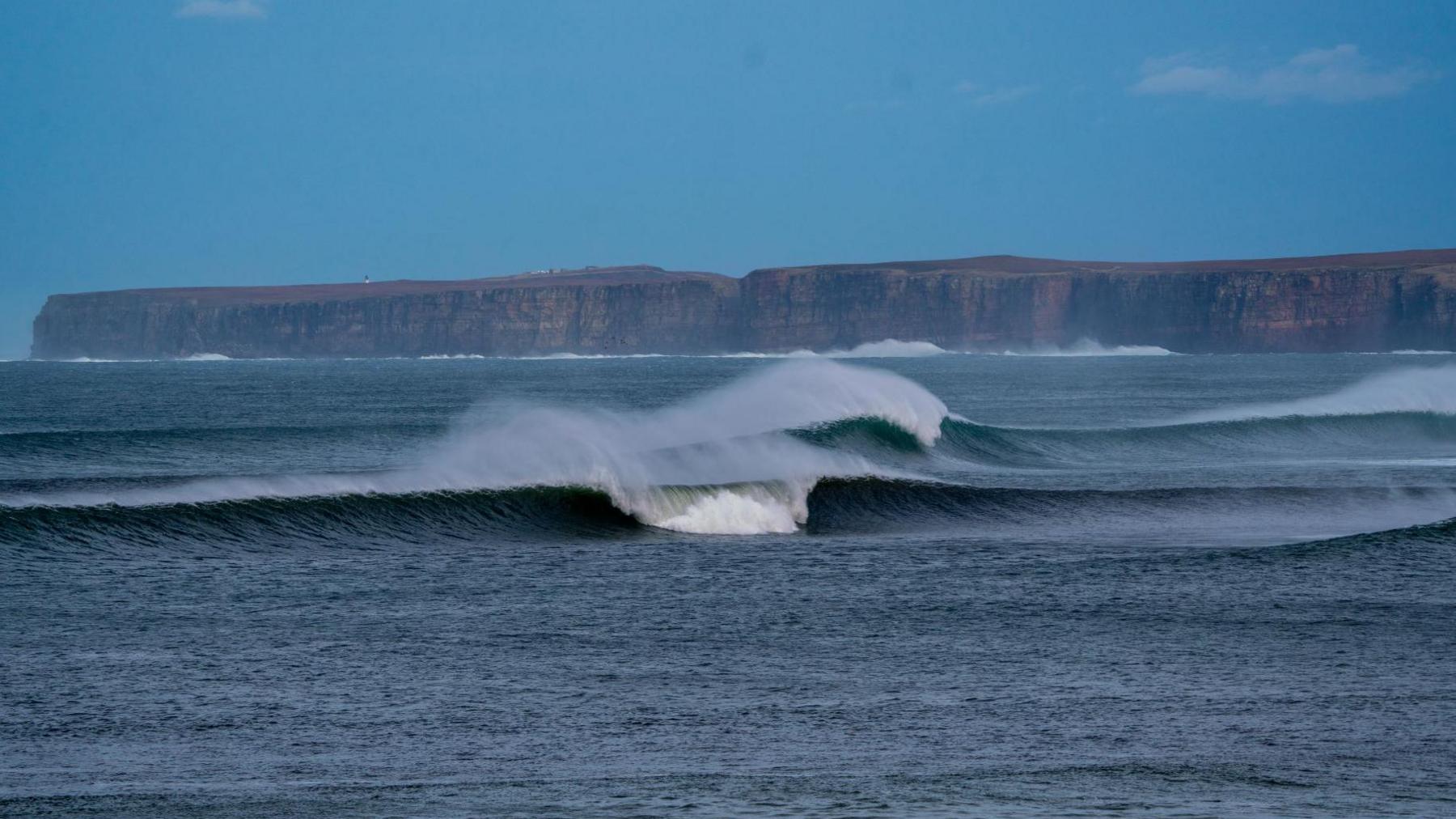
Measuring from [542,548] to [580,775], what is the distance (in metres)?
8.33

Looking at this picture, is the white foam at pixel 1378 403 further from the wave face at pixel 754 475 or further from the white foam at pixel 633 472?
the white foam at pixel 633 472

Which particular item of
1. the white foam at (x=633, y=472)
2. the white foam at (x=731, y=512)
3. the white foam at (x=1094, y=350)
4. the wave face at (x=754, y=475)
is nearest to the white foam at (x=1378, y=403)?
the wave face at (x=754, y=475)

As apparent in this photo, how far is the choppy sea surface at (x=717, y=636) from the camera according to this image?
699 centimetres

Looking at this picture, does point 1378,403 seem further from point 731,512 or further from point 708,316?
point 708,316

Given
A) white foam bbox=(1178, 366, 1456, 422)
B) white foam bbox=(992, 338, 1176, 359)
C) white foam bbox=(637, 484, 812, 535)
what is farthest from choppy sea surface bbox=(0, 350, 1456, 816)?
white foam bbox=(992, 338, 1176, 359)

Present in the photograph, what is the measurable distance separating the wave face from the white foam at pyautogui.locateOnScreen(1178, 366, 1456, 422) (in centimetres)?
44

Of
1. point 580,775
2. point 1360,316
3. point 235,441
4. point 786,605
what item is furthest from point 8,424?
point 1360,316

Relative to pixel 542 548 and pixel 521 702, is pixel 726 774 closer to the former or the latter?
pixel 521 702

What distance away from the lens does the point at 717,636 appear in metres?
10.4

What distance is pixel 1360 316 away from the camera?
13312cm

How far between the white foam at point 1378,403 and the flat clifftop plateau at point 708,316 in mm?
101271

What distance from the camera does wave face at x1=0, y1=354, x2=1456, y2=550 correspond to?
17.0 metres

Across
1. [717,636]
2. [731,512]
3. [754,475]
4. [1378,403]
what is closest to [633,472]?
[754,475]

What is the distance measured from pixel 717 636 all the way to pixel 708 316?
467 ft
